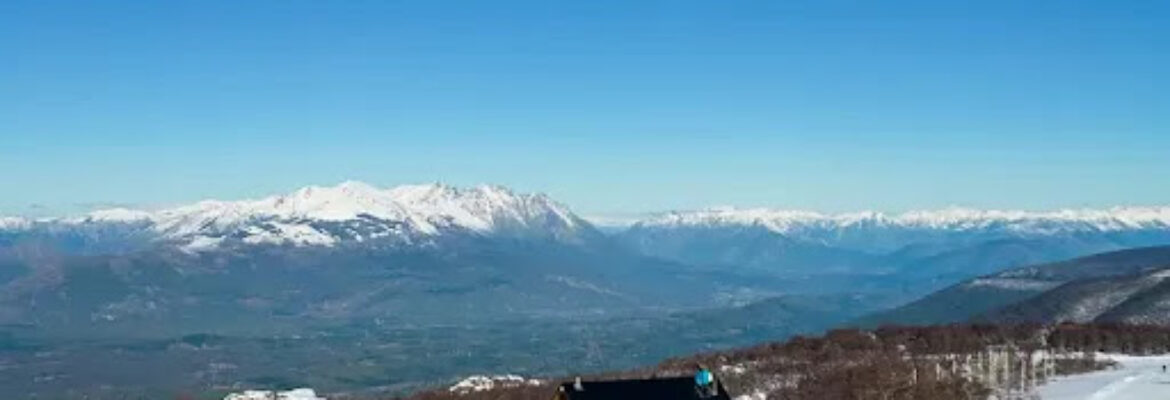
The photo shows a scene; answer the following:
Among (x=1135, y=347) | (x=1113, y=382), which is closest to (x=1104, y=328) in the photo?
(x=1135, y=347)

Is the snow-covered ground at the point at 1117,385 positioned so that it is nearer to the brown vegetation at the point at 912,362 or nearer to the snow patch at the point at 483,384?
the brown vegetation at the point at 912,362

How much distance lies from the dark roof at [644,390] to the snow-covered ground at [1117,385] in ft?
80.6

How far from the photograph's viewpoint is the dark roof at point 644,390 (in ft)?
216

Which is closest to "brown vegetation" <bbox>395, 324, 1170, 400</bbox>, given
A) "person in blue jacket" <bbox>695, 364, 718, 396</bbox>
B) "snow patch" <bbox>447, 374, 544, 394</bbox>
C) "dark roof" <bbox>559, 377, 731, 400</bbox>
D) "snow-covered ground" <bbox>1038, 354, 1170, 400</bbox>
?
"snow patch" <bbox>447, 374, 544, 394</bbox>

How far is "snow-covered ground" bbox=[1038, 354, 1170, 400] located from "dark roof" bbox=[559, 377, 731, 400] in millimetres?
24563

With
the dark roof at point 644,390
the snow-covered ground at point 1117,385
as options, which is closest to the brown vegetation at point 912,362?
the snow-covered ground at point 1117,385

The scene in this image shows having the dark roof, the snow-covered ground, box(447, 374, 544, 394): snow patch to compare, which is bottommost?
box(447, 374, 544, 394): snow patch

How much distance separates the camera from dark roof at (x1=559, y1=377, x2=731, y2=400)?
65.9m

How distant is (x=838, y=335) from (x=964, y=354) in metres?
19.8

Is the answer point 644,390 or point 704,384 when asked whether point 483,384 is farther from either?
point 704,384

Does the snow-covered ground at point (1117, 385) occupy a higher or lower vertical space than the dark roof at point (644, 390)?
higher

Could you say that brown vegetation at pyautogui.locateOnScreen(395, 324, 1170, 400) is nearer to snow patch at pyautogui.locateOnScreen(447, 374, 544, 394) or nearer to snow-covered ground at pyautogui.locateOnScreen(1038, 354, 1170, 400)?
snow patch at pyautogui.locateOnScreen(447, 374, 544, 394)

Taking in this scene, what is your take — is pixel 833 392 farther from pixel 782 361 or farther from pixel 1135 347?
pixel 1135 347

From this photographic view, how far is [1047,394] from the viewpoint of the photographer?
7900cm
